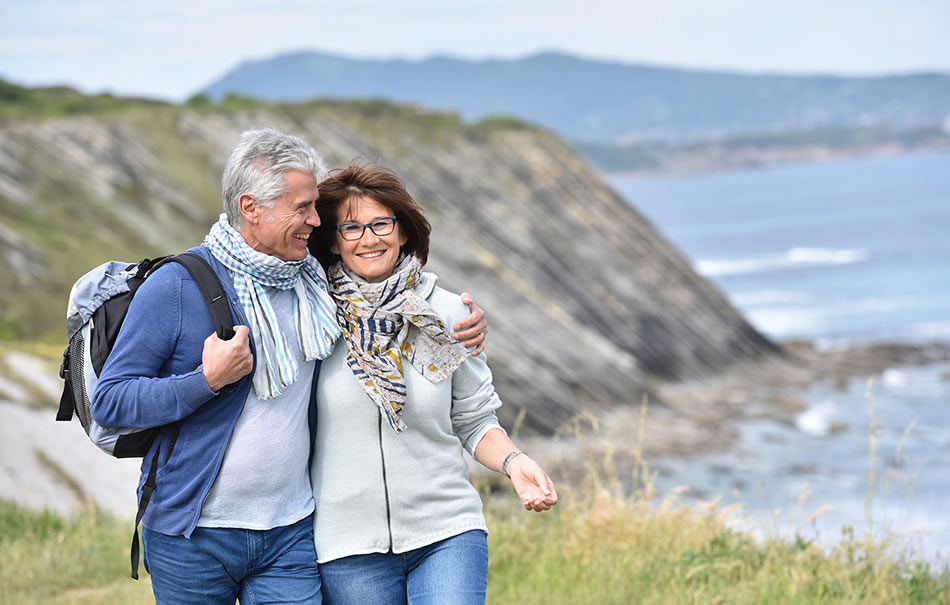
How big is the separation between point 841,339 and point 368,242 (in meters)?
44.7

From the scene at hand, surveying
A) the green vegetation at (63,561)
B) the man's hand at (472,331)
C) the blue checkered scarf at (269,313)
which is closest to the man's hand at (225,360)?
the blue checkered scarf at (269,313)

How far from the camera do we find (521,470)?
11.3 feet

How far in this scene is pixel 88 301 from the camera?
123 inches

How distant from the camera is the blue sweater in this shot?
3.02 metres

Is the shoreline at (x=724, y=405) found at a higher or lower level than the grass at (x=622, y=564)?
higher

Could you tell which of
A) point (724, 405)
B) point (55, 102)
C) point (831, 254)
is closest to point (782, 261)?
point (831, 254)

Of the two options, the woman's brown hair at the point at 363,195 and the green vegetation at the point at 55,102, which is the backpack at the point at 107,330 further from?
the green vegetation at the point at 55,102

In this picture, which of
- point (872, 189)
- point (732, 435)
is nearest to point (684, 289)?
point (732, 435)

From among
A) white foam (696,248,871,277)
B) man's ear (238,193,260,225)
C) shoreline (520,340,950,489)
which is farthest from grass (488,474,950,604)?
white foam (696,248,871,277)

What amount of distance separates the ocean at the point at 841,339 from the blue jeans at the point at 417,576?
2168 millimetres

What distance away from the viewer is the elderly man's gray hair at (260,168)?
320cm

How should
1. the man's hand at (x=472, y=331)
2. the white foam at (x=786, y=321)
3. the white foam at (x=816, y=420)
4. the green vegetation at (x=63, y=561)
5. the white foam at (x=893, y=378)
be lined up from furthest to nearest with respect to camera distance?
the white foam at (x=786, y=321), the white foam at (x=893, y=378), the white foam at (x=816, y=420), the green vegetation at (x=63, y=561), the man's hand at (x=472, y=331)

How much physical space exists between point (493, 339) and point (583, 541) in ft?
79.1

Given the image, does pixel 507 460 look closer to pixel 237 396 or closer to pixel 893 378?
pixel 237 396
